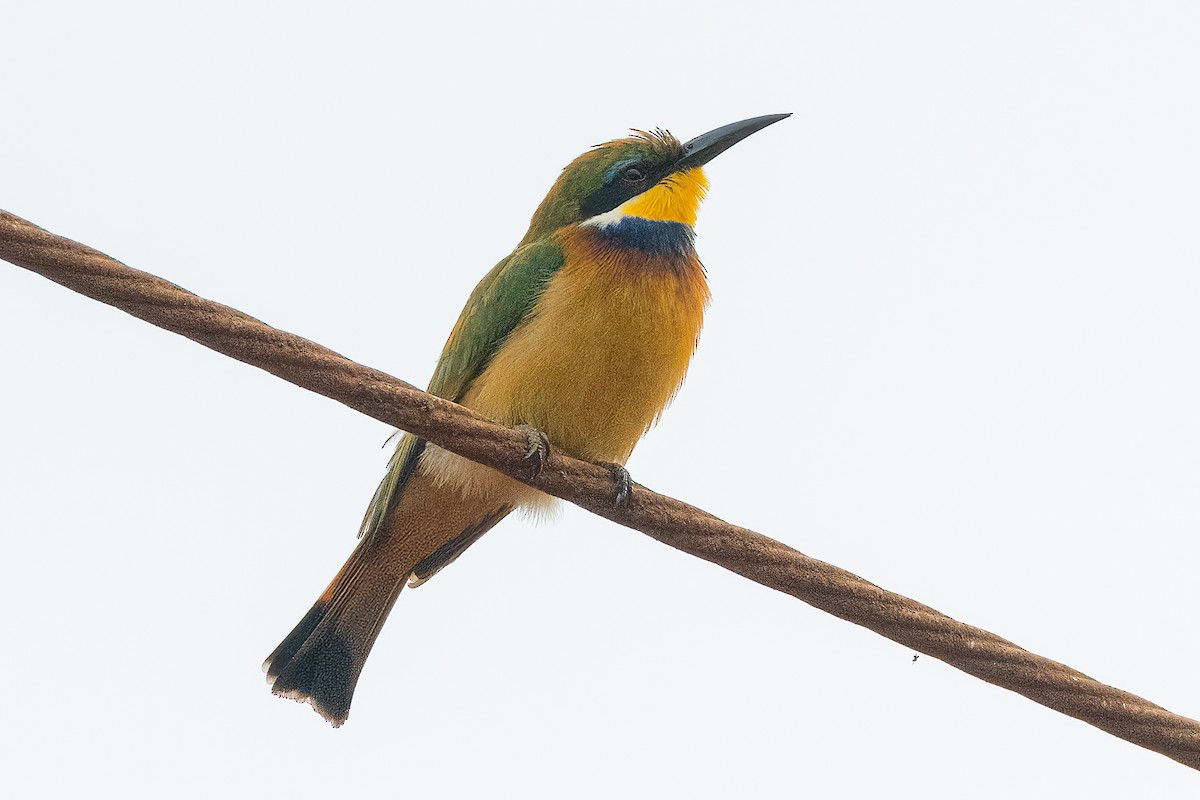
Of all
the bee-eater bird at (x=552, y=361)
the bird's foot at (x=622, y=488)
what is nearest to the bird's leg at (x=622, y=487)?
the bird's foot at (x=622, y=488)

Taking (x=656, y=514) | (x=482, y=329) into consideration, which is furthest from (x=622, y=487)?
(x=482, y=329)

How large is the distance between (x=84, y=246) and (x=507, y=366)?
1782 millimetres

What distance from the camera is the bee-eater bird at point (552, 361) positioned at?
13.1 ft

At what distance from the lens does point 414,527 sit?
4316 millimetres

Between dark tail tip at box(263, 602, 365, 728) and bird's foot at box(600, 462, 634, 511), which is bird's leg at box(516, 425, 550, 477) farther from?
dark tail tip at box(263, 602, 365, 728)

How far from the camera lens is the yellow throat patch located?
4426 mm

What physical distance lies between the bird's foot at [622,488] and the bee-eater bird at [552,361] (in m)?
0.13

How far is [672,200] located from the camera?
4496mm

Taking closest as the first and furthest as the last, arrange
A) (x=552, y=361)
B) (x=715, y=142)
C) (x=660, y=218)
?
(x=552, y=361) < (x=660, y=218) < (x=715, y=142)

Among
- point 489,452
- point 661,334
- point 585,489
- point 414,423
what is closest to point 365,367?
point 414,423

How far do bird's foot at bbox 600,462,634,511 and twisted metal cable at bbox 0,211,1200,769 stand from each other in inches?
1.1

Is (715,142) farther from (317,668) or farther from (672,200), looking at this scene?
(317,668)

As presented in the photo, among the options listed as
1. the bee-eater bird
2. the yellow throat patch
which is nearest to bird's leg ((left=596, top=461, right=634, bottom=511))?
the bee-eater bird

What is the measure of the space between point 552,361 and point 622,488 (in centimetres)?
73
